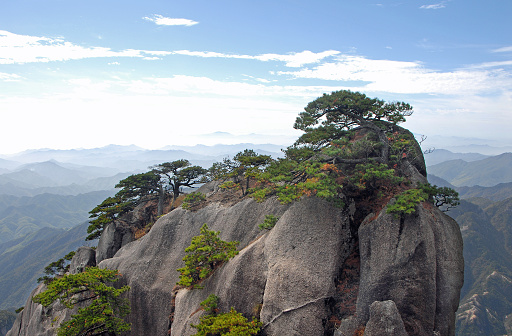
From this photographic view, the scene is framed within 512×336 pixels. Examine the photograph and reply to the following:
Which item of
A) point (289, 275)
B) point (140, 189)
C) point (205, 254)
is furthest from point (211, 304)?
point (140, 189)

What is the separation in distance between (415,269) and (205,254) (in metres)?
13.9

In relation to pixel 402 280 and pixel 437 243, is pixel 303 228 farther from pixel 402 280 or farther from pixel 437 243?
pixel 437 243

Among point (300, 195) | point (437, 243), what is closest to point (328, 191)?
point (300, 195)

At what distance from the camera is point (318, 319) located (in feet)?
54.1

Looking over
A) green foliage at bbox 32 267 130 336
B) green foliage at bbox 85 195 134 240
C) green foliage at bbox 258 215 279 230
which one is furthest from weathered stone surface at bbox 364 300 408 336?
green foliage at bbox 85 195 134 240

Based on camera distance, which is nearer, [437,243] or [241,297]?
[437,243]

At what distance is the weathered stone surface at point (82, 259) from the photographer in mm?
36272

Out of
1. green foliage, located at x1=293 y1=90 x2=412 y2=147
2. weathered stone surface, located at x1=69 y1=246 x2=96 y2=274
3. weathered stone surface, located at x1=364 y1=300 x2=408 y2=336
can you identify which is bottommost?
weathered stone surface, located at x1=69 y1=246 x2=96 y2=274

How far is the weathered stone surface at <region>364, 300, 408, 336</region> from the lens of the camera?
13.8 m

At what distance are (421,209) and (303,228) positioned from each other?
6.93 m

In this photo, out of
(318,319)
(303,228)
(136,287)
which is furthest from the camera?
(136,287)

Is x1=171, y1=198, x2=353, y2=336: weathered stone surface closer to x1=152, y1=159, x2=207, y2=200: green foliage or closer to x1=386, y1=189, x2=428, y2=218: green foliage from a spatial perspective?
x1=386, y1=189, x2=428, y2=218: green foliage

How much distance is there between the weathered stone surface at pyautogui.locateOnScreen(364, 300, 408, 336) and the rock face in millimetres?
42

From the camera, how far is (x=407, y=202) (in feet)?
55.2
